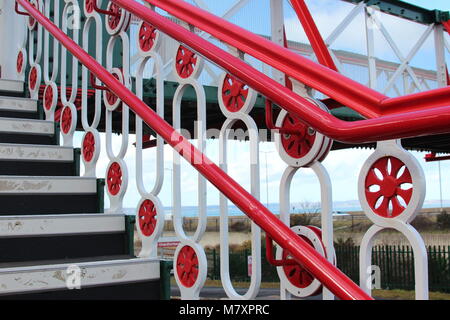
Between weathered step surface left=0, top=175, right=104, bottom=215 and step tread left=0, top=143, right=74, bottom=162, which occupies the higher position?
step tread left=0, top=143, right=74, bottom=162

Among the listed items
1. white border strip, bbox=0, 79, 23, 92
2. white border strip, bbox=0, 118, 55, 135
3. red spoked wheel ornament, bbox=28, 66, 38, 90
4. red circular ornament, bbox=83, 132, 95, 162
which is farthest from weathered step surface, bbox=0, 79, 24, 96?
red circular ornament, bbox=83, 132, 95, 162

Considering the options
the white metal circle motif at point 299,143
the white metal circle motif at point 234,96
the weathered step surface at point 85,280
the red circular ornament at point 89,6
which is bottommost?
the weathered step surface at point 85,280

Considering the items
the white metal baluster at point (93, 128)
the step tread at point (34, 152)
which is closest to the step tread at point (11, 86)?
the step tread at point (34, 152)

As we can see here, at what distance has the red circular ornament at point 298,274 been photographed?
994 millimetres

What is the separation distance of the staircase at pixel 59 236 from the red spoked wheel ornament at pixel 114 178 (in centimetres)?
10

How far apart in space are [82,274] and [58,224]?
1.06ft

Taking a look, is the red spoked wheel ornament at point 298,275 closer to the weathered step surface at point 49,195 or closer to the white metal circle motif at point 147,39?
the white metal circle motif at point 147,39

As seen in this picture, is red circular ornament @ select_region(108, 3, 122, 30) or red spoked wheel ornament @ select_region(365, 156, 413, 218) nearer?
red spoked wheel ornament @ select_region(365, 156, 413, 218)

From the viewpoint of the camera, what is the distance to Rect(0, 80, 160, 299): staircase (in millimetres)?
1482

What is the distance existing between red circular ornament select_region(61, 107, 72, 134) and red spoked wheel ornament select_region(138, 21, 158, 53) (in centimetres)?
82

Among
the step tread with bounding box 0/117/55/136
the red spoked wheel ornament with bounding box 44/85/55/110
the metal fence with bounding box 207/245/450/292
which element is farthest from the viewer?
the metal fence with bounding box 207/245/450/292

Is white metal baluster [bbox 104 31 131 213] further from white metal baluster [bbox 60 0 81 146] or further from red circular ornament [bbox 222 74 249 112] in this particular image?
red circular ornament [bbox 222 74 249 112]
